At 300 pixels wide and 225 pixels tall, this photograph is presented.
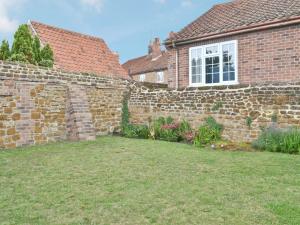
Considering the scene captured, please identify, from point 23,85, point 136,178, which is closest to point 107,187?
point 136,178

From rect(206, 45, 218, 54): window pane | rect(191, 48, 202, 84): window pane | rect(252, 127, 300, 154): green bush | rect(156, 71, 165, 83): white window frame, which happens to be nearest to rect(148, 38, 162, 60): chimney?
rect(156, 71, 165, 83): white window frame

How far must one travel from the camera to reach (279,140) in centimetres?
962

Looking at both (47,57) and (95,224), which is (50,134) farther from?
(95,224)

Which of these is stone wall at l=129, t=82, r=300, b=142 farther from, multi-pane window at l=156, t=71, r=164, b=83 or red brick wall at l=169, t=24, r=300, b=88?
multi-pane window at l=156, t=71, r=164, b=83

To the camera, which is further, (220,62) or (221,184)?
(220,62)

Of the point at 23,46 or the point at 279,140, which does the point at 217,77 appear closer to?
the point at 279,140

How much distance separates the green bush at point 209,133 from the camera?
438 inches

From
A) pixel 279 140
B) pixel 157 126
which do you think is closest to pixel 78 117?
pixel 157 126

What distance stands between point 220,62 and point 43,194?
1164 centimetres

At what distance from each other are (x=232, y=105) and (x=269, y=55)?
11.8ft

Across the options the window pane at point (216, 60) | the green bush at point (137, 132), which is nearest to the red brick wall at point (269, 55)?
the window pane at point (216, 60)

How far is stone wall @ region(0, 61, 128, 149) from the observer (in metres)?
10.1

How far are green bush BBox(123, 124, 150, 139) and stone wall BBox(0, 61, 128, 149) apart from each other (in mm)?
874

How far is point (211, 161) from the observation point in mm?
7859
